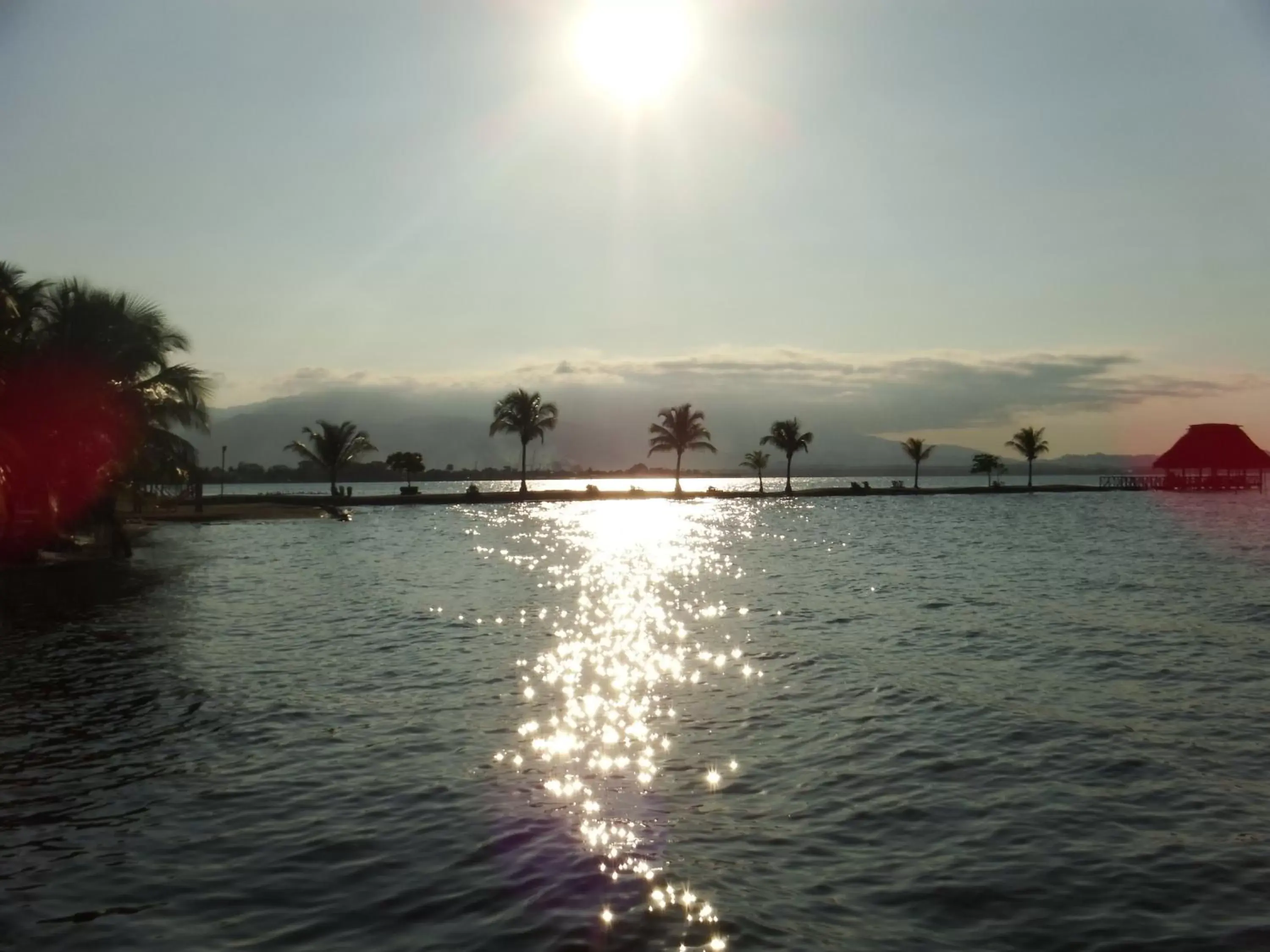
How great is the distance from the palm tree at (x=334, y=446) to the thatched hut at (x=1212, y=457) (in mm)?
124995

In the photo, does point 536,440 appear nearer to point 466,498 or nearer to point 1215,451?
point 466,498

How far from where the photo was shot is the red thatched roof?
484 feet

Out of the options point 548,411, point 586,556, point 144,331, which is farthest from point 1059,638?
point 548,411

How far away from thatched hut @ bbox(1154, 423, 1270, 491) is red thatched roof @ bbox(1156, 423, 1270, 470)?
0.07 meters

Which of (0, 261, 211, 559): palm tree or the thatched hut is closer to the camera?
(0, 261, 211, 559): palm tree

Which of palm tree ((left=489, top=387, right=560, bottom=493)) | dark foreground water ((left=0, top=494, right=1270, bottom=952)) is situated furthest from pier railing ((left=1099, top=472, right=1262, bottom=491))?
dark foreground water ((left=0, top=494, right=1270, bottom=952))

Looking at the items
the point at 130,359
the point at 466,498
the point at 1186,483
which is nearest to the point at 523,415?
the point at 466,498

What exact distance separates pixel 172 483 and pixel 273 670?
35.1 metres

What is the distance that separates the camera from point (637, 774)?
11.5 metres

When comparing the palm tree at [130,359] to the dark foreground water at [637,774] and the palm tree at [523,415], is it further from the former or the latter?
the palm tree at [523,415]

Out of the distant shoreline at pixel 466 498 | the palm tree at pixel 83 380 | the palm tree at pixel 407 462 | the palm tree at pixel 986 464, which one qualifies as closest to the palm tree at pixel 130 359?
the palm tree at pixel 83 380

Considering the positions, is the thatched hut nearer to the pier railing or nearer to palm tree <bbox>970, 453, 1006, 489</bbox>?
the pier railing

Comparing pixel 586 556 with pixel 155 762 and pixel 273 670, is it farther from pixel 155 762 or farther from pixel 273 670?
pixel 155 762

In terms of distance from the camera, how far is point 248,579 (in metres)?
33.8
